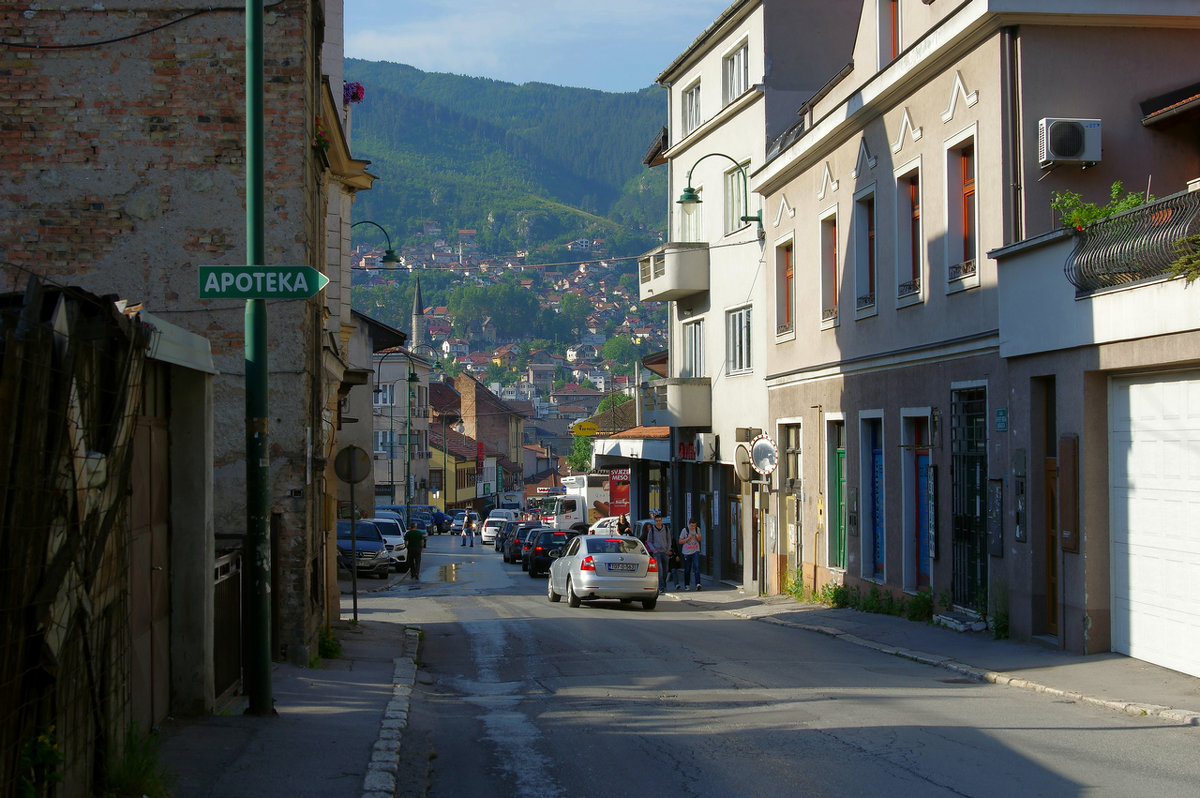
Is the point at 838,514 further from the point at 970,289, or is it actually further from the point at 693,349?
the point at 693,349

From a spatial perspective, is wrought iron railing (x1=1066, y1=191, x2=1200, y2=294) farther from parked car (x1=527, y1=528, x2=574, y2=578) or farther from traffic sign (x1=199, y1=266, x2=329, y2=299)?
parked car (x1=527, y1=528, x2=574, y2=578)

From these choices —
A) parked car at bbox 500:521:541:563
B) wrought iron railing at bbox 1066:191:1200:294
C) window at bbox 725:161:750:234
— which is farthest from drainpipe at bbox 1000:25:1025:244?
parked car at bbox 500:521:541:563

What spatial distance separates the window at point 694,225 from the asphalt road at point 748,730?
61.1 feet

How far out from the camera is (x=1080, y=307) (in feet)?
43.7

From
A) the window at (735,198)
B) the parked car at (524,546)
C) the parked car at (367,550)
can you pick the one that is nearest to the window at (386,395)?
the parked car at (524,546)

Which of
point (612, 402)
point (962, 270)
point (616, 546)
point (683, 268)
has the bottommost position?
point (616, 546)

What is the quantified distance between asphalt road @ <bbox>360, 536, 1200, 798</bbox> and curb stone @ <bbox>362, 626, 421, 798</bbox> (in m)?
0.15

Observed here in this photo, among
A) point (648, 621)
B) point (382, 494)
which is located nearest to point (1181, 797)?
point (648, 621)

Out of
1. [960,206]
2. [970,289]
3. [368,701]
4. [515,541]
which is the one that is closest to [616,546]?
[970,289]

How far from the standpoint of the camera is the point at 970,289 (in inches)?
658

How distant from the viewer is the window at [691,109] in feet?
113

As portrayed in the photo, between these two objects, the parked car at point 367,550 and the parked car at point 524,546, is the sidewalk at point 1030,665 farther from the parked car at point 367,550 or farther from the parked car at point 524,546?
the parked car at point 524,546

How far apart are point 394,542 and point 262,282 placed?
29073 millimetres

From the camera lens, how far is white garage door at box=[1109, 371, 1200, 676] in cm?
1185
